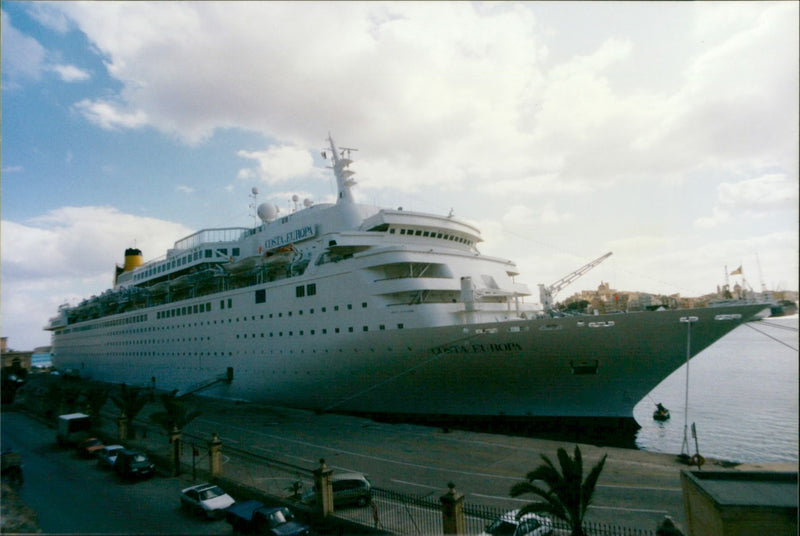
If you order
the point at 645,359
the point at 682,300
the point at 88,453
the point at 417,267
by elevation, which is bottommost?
the point at 88,453

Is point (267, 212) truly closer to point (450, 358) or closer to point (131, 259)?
point (450, 358)

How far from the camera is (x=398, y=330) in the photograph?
18391 millimetres

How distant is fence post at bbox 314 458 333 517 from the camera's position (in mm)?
9961

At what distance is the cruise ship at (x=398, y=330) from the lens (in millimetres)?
15492

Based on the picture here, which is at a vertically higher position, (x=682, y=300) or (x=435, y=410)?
(x=682, y=300)

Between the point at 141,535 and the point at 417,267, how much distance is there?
13.9m

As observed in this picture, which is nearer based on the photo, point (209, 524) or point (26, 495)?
point (209, 524)

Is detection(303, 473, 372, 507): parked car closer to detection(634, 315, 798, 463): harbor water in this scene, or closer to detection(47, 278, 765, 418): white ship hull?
detection(47, 278, 765, 418): white ship hull

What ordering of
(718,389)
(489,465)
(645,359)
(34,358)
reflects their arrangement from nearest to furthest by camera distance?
(489,465)
(645,359)
(718,389)
(34,358)

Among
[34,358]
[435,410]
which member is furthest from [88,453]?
[34,358]

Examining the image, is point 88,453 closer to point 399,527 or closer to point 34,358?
point 399,527

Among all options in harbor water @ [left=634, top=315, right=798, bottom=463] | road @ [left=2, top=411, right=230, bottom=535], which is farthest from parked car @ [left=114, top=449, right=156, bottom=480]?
harbor water @ [left=634, top=315, right=798, bottom=463]

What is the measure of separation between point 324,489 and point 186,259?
31.1 metres

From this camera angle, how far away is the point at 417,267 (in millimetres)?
20422
